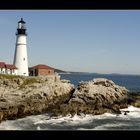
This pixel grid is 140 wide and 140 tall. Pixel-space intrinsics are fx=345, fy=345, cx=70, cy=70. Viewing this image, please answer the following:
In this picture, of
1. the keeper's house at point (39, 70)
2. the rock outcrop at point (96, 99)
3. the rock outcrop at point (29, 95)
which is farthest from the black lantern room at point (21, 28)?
the rock outcrop at point (96, 99)

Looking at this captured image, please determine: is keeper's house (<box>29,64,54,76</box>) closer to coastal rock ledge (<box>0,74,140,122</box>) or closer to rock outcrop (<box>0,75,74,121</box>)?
rock outcrop (<box>0,75,74,121</box>)

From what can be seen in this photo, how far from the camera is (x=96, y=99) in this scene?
27594 mm

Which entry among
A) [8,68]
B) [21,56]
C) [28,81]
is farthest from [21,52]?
[28,81]

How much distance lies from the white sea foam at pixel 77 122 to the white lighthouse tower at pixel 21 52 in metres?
17.3

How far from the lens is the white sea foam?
20438 millimetres

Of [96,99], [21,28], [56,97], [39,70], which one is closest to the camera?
[96,99]

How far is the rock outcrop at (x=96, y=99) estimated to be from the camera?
25.1 metres

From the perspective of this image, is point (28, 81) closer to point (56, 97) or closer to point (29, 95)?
point (29, 95)

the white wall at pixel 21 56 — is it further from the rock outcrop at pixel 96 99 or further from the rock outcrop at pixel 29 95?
the rock outcrop at pixel 96 99

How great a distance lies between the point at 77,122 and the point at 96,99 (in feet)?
18.9

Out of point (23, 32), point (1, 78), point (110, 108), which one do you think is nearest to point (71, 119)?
point (110, 108)
